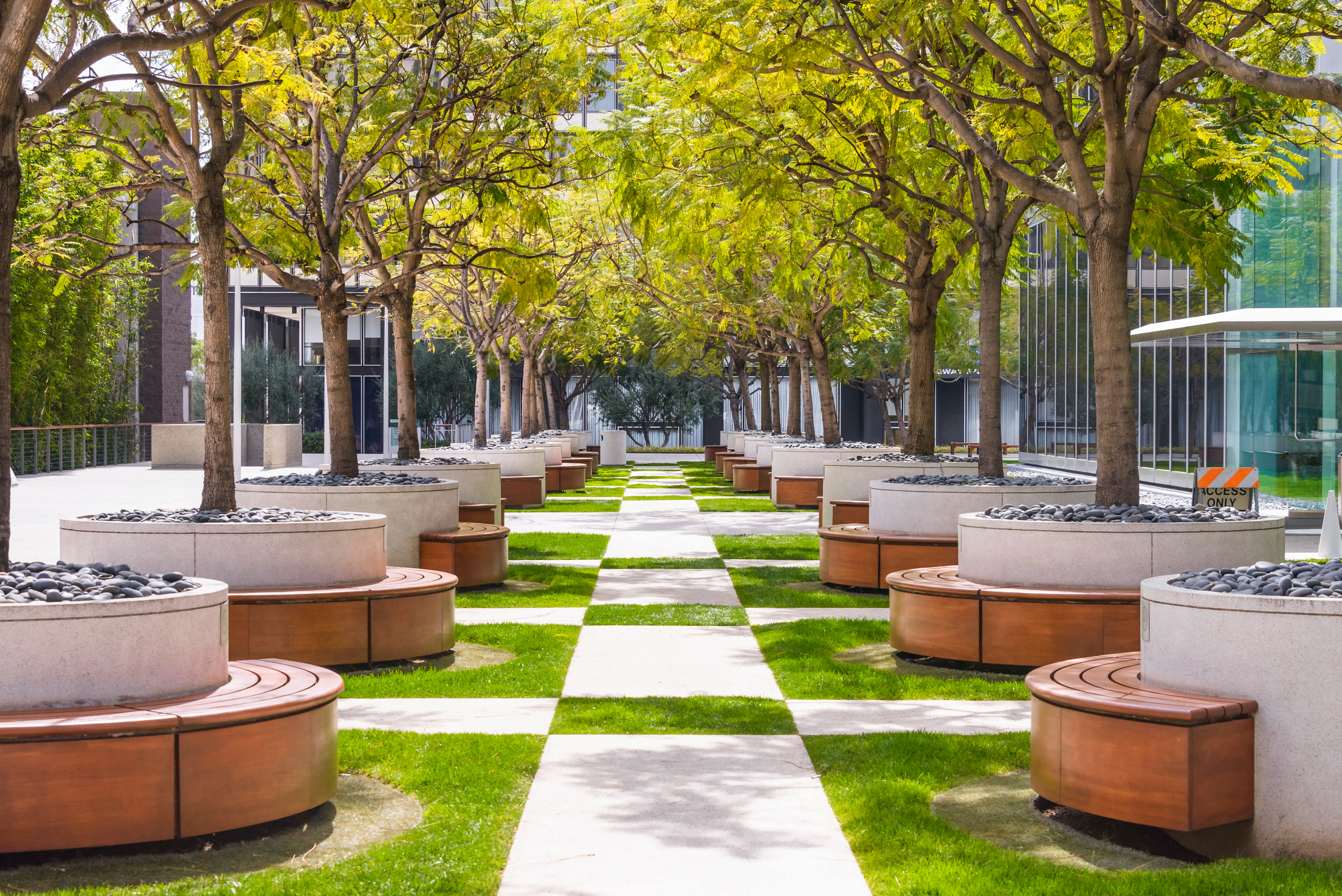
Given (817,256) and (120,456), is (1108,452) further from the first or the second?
(120,456)

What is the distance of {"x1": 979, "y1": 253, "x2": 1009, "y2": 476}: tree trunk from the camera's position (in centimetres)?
1379

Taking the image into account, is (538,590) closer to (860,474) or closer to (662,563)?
(662,563)

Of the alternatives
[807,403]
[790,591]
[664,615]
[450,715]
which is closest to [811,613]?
[664,615]

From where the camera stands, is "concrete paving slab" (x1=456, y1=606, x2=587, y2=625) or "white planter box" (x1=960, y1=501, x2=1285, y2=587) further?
"concrete paving slab" (x1=456, y1=606, x2=587, y2=625)

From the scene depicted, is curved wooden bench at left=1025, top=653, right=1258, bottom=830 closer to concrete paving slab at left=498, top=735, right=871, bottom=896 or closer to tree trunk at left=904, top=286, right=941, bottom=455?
concrete paving slab at left=498, top=735, right=871, bottom=896

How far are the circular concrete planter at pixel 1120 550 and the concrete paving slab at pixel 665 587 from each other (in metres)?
3.84

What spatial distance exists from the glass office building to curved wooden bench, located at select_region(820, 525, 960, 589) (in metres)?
Result: 4.98

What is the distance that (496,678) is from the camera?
8953 mm

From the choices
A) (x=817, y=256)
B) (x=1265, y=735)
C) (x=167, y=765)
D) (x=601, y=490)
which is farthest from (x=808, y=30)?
(x=601, y=490)

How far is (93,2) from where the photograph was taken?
7855 mm

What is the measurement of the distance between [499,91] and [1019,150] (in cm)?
565

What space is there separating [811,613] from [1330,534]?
7.97 meters

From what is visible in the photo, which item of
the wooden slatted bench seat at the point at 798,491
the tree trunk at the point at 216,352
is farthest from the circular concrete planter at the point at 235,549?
the wooden slatted bench seat at the point at 798,491

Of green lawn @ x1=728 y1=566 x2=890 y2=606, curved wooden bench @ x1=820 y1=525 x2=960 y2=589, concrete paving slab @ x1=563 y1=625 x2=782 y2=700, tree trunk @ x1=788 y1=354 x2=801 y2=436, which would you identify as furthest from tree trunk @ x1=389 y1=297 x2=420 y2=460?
tree trunk @ x1=788 y1=354 x2=801 y2=436
